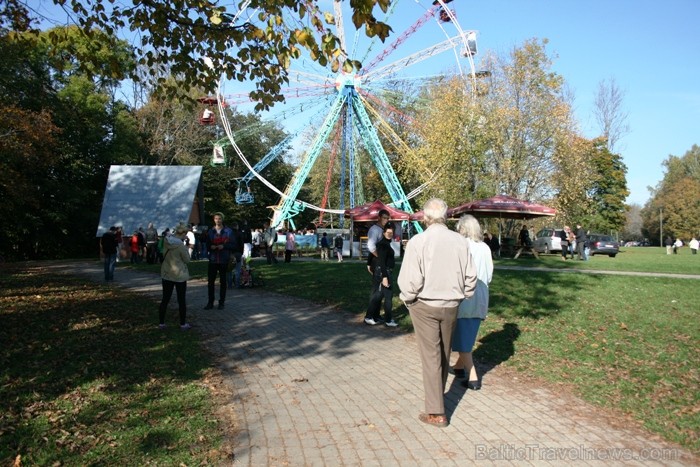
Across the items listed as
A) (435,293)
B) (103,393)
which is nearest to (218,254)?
(103,393)

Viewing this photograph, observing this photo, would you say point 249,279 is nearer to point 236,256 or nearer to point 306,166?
point 236,256

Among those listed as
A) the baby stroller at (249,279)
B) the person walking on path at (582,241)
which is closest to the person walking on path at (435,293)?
the baby stroller at (249,279)

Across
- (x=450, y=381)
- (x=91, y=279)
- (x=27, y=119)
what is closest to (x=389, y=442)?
(x=450, y=381)

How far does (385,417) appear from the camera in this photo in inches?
189

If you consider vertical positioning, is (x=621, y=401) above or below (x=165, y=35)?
below

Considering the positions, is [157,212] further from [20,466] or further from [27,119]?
[20,466]

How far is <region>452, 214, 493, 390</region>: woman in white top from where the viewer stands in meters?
5.72

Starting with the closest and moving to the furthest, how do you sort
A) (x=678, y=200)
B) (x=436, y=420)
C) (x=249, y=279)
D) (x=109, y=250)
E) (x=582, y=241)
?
(x=436, y=420)
(x=249, y=279)
(x=109, y=250)
(x=582, y=241)
(x=678, y=200)

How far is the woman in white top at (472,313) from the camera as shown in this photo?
5.72 metres

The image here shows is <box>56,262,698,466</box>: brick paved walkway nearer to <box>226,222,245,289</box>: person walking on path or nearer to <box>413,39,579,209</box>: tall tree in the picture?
<box>226,222,245,289</box>: person walking on path

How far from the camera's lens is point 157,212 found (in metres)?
28.6

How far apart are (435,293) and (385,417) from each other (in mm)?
1211

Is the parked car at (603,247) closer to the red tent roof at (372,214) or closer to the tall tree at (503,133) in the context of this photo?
the tall tree at (503,133)

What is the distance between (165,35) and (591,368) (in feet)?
26.7
